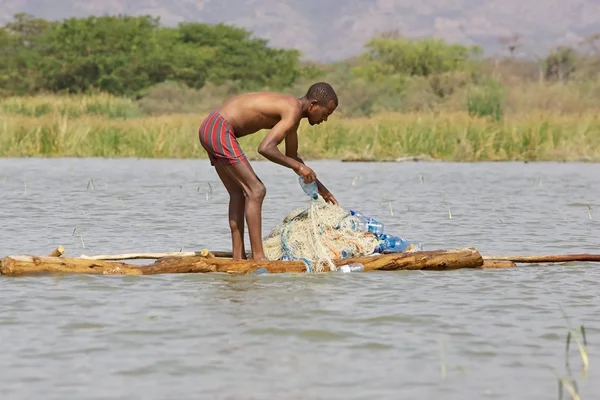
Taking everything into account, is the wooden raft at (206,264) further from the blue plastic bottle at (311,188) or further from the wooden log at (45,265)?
the blue plastic bottle at (311,188)

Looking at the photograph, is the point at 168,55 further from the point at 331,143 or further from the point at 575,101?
the point at 331,143

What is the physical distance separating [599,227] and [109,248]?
5558 millimetres

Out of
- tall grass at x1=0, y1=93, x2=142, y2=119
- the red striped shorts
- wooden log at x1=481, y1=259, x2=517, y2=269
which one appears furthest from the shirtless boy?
tall grass at x1=0, y1=93, x2=142, y2=119

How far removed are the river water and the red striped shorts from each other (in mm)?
953

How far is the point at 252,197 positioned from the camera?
388 inches

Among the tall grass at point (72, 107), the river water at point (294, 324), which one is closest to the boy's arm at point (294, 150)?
the river water at point (294, 324)

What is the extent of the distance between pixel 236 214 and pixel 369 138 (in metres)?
18.3

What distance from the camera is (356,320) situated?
7848mm

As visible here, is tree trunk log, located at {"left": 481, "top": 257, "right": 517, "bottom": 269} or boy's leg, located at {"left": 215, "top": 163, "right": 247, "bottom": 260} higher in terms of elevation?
boy's leg, located at {"left": 215, "top": 163, "right": 247, "bottom": 260}

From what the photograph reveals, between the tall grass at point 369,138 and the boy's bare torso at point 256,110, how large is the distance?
54.1ft

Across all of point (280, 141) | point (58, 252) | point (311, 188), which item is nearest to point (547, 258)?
point (311, 188)

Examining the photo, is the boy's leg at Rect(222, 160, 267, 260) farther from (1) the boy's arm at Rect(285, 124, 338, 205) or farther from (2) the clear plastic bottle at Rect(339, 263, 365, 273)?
(2) the clear plastic bottle at Rect(339, 263, 365, 273)

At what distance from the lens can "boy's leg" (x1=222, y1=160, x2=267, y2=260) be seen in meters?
9.77

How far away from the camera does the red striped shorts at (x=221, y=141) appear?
9883 millimetres
